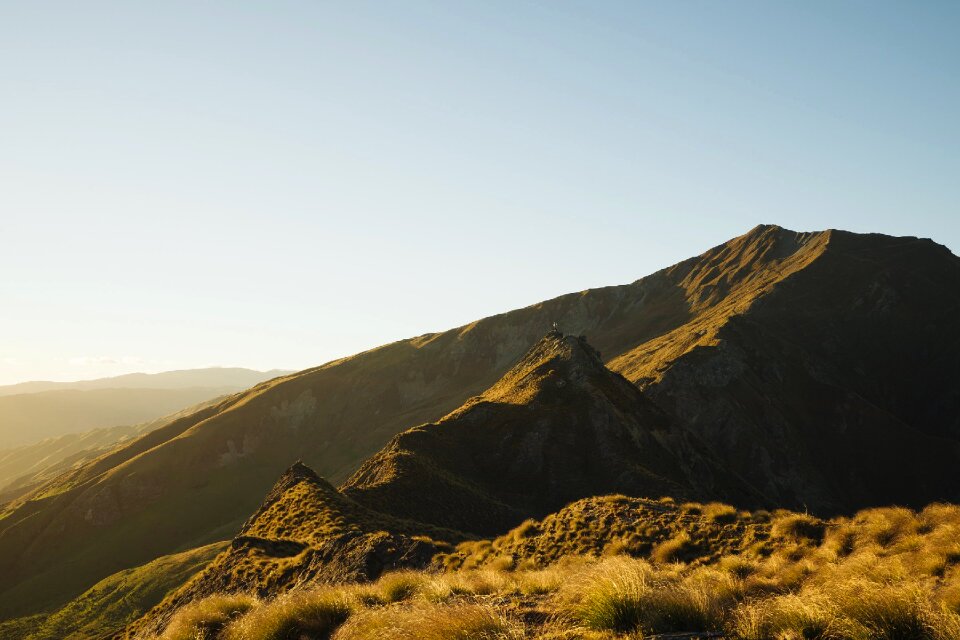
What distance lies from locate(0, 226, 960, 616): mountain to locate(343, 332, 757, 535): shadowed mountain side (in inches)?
48.4

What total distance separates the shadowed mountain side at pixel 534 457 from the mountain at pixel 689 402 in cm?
123

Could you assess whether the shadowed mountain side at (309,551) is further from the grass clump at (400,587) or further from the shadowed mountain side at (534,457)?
the grass clump at (400,587)

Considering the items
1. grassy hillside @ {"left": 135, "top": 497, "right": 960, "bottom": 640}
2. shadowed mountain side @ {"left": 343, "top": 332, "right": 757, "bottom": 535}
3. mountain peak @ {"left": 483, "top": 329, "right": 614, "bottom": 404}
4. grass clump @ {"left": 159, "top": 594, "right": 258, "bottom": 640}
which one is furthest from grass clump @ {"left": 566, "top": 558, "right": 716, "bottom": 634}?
mountain peak @ {"left": 483, "top": 329, "right": 614, "bottom": 404}

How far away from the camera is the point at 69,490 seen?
359ft

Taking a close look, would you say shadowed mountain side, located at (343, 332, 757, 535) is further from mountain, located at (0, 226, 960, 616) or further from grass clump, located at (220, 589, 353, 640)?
grass clump, located at (220, 589, 353, 640)

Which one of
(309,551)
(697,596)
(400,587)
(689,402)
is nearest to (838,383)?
(689,402)

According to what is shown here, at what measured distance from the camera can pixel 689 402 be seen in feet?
279

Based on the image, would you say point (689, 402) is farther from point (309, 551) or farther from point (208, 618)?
point (208, 618)

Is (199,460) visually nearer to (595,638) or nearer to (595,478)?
(595,478)

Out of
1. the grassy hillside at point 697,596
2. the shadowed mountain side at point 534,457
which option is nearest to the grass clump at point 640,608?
the grassy hillside at point 697,596

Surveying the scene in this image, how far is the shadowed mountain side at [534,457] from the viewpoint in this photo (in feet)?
124

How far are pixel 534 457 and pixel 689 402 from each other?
48.3 meters

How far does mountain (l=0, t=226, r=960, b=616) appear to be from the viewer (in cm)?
8338

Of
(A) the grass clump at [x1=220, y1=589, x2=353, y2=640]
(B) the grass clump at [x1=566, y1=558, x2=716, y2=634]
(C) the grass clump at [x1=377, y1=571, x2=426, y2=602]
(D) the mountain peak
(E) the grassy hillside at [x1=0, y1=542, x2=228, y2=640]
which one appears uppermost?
(D) the mountain peak
